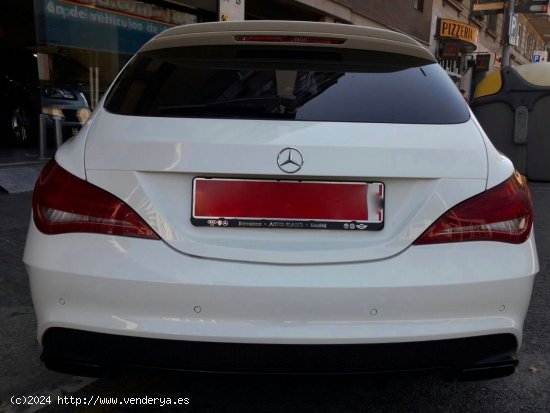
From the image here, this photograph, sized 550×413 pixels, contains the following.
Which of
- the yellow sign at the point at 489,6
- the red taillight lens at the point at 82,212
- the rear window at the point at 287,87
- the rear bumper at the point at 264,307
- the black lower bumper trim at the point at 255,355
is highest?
the yellow sign at the point at 489,6

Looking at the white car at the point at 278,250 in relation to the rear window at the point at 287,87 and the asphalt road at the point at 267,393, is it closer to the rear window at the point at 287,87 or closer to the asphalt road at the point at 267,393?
the rear window at the point at 287,87

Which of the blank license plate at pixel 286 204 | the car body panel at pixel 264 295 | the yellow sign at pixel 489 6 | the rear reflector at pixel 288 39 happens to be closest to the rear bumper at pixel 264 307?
the car body panel at pixel 264 295

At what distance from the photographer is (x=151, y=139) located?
175 cm

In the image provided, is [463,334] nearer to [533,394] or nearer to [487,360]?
[487,360]

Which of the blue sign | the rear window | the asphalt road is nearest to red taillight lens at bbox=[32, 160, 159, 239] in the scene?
the rear window

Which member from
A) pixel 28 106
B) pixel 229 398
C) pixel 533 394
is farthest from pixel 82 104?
pixel 533 394

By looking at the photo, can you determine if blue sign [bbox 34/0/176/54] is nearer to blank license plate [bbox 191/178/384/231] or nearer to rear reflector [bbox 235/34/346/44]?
rear reflector [bbox 235/34/346/44]

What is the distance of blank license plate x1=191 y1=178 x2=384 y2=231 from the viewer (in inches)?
67.6

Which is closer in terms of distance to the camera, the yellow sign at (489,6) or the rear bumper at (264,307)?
the rear bumper at (264,307)

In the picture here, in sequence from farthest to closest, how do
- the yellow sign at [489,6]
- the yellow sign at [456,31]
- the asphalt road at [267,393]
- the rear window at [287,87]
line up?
the yellow sign at [489,6] < the yellow sign at [456,31] < the asphalt road at [267,393] < the rear window at [287,87]

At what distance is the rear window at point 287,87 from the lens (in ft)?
6.19

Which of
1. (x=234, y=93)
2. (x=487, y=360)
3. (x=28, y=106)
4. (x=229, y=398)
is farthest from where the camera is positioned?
(x=28, y=106)

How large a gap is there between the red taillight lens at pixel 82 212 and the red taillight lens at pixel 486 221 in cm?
92

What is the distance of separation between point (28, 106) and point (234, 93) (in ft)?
29.6
